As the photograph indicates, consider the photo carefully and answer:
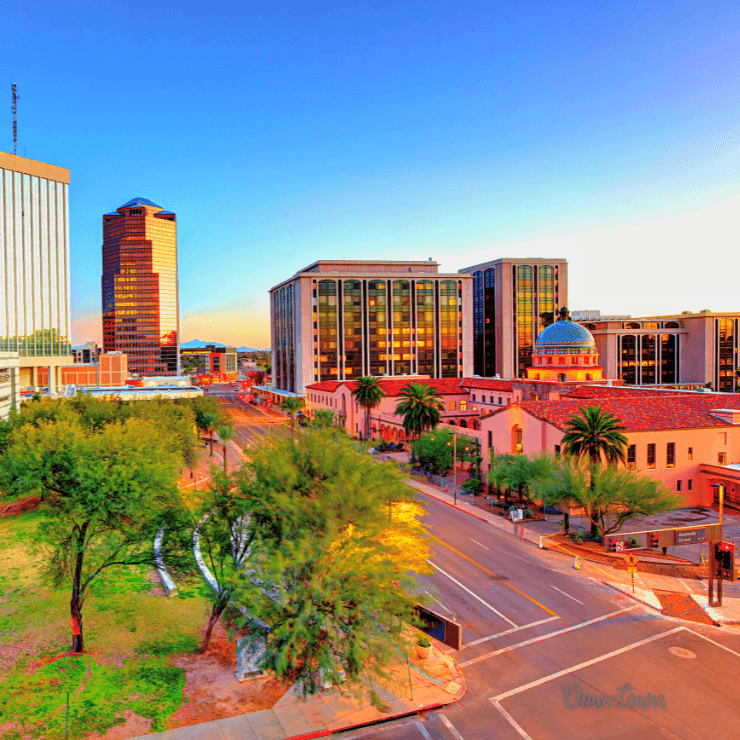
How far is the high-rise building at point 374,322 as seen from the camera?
433 ft

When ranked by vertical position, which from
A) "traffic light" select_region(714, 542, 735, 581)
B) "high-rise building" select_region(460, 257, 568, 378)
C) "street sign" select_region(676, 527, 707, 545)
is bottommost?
"traffic light" select_region(714, 542, 735, 581)

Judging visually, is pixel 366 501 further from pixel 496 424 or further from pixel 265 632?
pixel 496 424

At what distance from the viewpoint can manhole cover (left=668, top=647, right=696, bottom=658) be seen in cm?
2225

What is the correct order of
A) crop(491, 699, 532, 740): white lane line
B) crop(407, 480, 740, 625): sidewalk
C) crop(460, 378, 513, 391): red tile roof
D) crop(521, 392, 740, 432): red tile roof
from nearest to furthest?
crop(491, 699, 532, 740): white lane line < crop(407, 480, 740, 625): sidewalk < crop(521, 392, 740, 432): red tile roof < crop(460, 378, 513, 391): red tile roof

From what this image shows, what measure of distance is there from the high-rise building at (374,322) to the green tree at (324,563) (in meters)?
112

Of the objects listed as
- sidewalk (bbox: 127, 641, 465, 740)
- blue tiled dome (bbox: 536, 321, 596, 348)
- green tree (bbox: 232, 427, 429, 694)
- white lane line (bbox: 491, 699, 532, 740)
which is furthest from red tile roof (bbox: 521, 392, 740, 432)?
green tree (bbox: 232, 427, 429, 694)

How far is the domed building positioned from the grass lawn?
65.4 meters

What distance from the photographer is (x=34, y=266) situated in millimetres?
146500

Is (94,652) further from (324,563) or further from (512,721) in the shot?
(512,721)

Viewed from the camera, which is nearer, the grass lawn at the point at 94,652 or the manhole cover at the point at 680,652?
the grass lawn at the point at 94,652

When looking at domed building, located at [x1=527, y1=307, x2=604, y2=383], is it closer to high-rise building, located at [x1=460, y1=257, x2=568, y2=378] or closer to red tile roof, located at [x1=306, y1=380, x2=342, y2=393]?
red tile roof, located at [x1=306, y1=380, x2=342, y2=393]

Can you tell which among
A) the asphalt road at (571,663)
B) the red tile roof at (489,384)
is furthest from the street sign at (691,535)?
the red tile roof at (489,384)

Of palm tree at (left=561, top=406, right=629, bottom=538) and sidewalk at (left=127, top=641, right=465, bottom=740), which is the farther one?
palm tree at (left=561, top=406, right=629, bottom=538)

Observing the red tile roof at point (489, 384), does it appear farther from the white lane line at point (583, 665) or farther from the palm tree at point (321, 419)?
the white lane line at point (583, 665)
